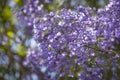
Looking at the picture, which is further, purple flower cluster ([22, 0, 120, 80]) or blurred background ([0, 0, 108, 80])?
blurred background ([0, 0, 108, 80])

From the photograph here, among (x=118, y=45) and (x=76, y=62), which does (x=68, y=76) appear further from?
(x=118, y=45)

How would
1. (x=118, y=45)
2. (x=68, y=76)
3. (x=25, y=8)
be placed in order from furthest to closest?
(x=25, y=8), (x=68, y=76), (x=118, y=45)

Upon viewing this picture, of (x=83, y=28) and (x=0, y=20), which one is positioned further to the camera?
(x=0, y=20)

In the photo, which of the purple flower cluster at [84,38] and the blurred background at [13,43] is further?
the blurred background at [13,43]

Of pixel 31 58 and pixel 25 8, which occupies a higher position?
pixel 25 8

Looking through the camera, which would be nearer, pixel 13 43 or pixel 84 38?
pixel 84 38

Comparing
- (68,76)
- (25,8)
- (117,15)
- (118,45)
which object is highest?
(25,8)

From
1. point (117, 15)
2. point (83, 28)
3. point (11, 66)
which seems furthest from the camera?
point (11, 66)

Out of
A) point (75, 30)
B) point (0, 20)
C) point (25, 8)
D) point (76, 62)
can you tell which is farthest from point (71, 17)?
point (0, 20)
